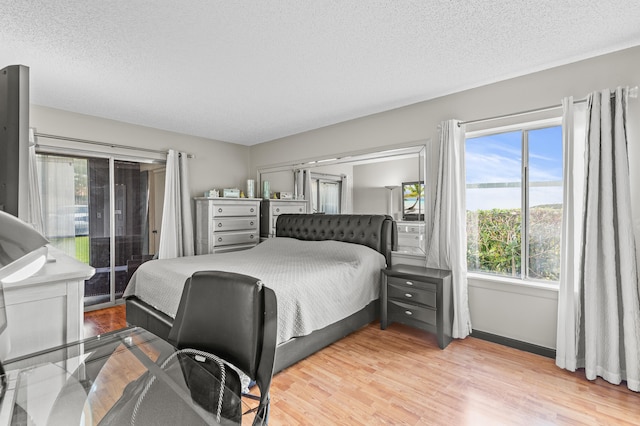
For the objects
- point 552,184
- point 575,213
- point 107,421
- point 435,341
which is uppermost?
point 552,184

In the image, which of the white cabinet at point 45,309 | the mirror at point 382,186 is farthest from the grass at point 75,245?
the white cabinet at point 45,309

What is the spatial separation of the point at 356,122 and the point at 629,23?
2638 mm

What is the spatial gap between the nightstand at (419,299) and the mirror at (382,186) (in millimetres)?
485

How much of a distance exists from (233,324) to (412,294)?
88.3 inches

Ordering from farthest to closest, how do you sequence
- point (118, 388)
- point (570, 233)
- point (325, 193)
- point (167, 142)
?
point (167, 142) < point (325, 193) < point (570, 233) < point (118, 388)

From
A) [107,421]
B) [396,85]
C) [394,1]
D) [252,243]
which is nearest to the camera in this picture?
[107,421]

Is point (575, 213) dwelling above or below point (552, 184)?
below

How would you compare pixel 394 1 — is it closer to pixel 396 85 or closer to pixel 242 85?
pixel 396 85

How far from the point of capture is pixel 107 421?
3.25ft

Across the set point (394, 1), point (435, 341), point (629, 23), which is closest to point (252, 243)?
point (435, 341)

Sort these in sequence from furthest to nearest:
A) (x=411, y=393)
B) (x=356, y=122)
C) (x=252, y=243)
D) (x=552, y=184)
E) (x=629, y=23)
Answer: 1. (x=252, y=243)
2. (x=356, y=122)
3. (x=552, y=184)
4. (x=411, y=393)
5. (x=629, y=23)

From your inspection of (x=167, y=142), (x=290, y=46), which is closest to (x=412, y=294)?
(x=290, y=46)

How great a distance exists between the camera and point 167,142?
15.4 ft

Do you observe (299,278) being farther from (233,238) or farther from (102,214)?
(102,214)
